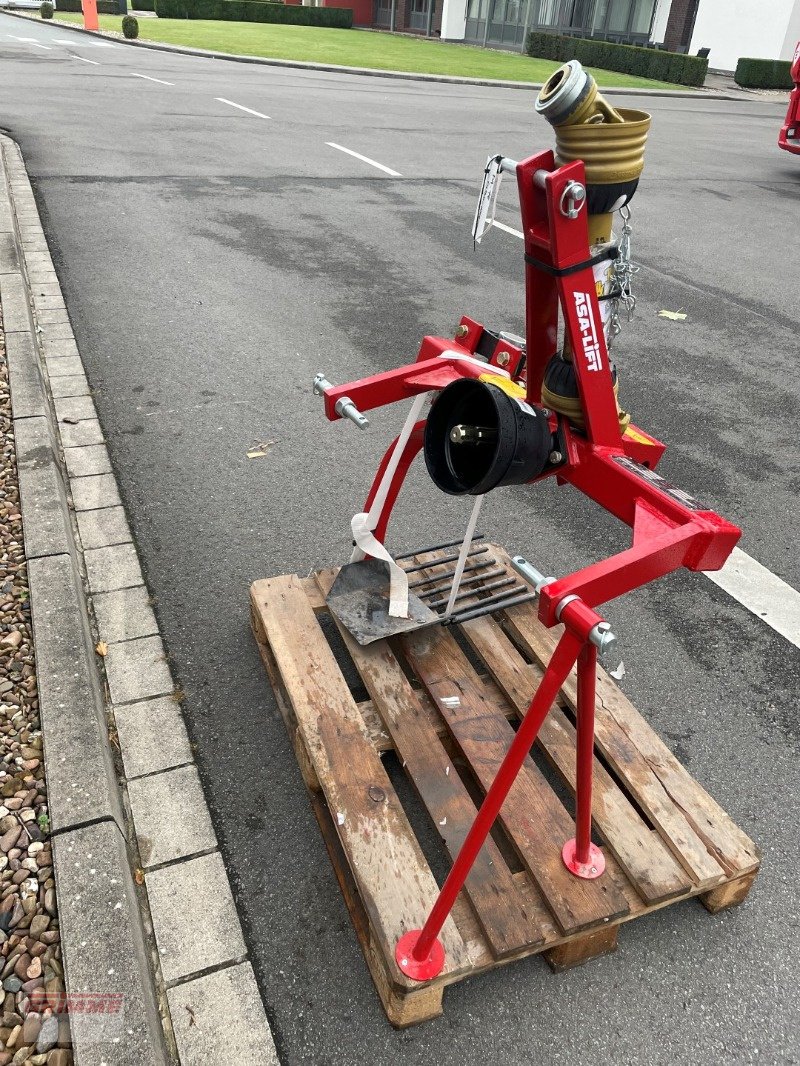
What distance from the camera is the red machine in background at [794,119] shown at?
37.3 ft

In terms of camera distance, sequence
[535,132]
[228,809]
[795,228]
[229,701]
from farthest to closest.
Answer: [535,132] < [795,228] < [229,701] < [228,809]

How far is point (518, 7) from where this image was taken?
32750mm

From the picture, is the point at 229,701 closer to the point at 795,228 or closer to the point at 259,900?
the point at 259,900

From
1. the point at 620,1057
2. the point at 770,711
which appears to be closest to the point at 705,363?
the point at 770,711

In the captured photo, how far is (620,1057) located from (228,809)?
49.9 inches

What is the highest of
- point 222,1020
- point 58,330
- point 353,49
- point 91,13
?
point 91,13

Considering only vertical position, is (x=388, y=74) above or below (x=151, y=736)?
above

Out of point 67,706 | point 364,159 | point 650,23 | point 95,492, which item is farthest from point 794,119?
A: point 650,23

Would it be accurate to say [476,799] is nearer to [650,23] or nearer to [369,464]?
[369,464]

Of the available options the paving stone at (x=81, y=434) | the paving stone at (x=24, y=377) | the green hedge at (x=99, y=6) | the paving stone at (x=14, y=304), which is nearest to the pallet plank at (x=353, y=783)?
the paving stone at (x=81, y=434)

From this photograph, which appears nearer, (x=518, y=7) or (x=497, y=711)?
(x=497, y=711)

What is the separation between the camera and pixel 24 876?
7.10ft

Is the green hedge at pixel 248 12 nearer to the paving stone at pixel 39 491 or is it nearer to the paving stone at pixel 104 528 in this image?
the paving stone at pixel 39 491

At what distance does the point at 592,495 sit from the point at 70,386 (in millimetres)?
3666
